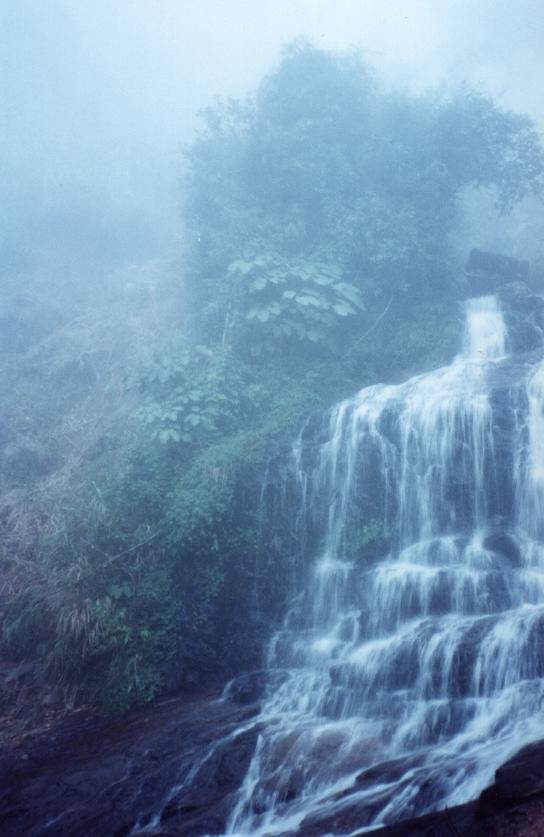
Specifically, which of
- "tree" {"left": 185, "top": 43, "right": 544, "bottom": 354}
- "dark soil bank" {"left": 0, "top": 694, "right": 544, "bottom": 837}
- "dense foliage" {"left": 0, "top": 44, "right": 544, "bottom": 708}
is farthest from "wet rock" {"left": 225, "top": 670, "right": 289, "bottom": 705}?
"tree" {"left": 185, "top": 43, "right": 544, "bottom": 354}

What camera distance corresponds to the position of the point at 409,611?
811cm

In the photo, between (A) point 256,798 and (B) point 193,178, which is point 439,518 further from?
(B) point 193,178

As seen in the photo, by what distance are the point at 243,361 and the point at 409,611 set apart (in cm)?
775

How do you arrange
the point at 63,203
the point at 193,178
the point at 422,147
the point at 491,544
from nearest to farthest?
the point at 491,544
the point at 422,147
the point at 193,178
the point at 63,203

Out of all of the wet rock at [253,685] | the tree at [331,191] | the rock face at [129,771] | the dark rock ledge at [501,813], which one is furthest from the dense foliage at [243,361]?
the dark rock ledge at [501,813]

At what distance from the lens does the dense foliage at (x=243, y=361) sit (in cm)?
900

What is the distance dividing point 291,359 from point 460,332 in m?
4.38

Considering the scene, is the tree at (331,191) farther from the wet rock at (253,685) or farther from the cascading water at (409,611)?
the wet rock at (253,685)

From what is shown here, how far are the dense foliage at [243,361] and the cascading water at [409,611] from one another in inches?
28.8

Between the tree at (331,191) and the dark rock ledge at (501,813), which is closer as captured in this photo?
the dark rock ledge at (501,813)

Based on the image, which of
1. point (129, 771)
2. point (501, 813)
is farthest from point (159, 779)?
point (501, 813)

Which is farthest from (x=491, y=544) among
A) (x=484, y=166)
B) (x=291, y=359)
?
(x=484, y=166)

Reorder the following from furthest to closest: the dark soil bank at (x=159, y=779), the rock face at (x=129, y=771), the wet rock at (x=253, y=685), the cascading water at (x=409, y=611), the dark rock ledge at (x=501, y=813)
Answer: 1. the wet rock at (x=253, y=685)
2. the rock face at (x=129, y=771)
3. the cascading water at (x=409, y=611)
4. the dark soil bank at (x=159, y=779)
5. the dark rock ledge at (x=501, y=813)

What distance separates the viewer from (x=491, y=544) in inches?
339
